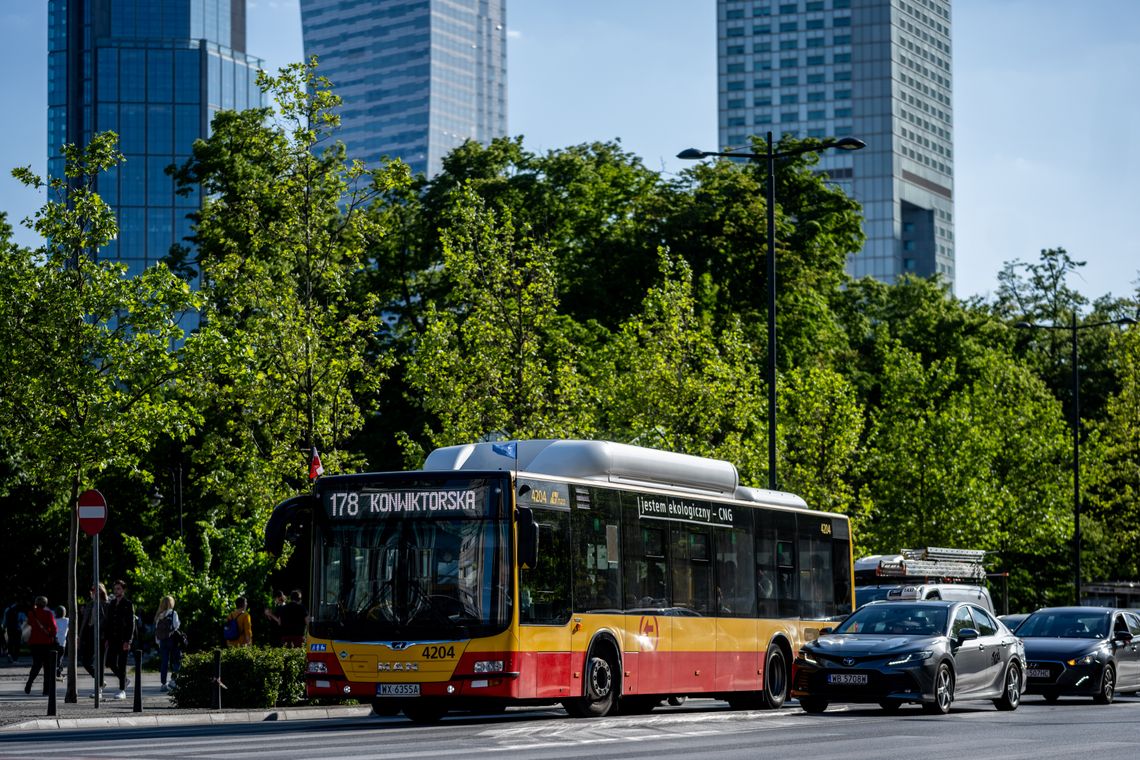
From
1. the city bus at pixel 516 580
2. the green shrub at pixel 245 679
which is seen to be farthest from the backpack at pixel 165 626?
the city bus at pixel 516 580

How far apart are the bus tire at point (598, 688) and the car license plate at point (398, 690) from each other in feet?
7.02

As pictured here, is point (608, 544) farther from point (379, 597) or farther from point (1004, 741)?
point (1004, 741)

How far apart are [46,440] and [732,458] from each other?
1649 cm

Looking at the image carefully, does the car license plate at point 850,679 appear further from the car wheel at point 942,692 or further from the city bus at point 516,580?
the city bus at point 516,580

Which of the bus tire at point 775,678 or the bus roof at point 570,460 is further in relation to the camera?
the bus tire at point 775,678

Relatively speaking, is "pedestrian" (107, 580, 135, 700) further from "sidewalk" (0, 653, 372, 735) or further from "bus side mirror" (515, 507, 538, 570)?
"bus side mirror" (515, 507, 538, 570)

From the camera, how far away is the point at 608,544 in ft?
68.0

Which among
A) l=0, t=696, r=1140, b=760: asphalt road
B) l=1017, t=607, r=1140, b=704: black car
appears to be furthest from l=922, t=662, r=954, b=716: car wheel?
l=1017, t=607, r=1140, b=704: black car

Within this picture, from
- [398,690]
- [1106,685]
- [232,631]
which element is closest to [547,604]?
[398,690]

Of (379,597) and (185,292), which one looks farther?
(185,292)

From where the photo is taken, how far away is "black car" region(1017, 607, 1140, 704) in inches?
1034

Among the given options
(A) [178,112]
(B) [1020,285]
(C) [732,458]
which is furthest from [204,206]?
(A) [178,112]

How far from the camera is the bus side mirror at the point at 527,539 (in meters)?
18.3

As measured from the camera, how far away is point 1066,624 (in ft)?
91.5
